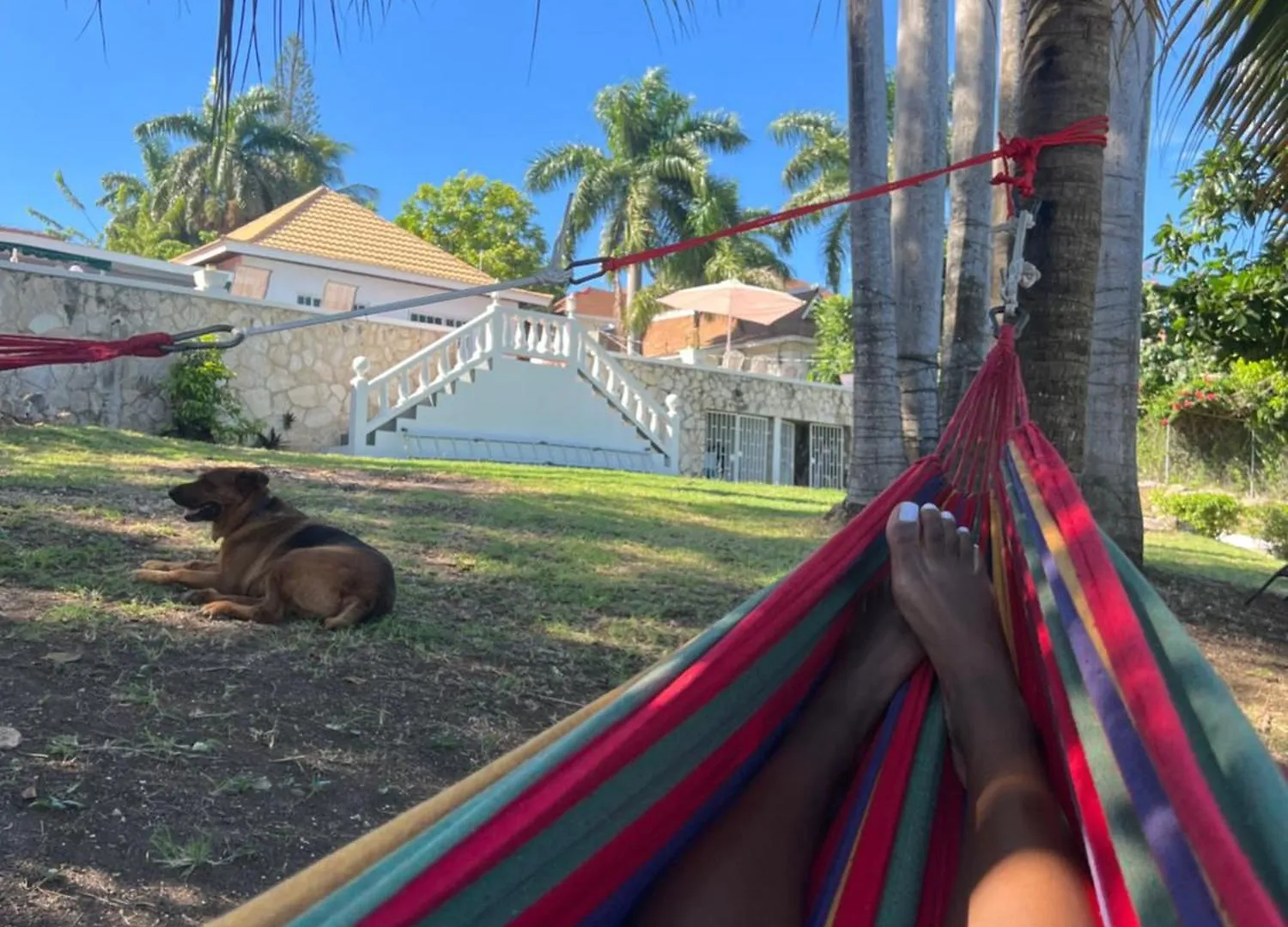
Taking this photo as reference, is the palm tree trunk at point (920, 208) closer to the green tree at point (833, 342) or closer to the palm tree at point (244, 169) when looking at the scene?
the green tree at point (833, 342)

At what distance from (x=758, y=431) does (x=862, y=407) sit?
11.8 metres

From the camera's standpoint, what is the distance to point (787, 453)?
18703 millimetres

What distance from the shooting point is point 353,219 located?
20344mm

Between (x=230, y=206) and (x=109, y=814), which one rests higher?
(x=230, y=206)

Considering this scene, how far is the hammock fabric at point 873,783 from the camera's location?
2.62 ft

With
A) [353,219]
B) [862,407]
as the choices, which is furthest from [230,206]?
[862,407]

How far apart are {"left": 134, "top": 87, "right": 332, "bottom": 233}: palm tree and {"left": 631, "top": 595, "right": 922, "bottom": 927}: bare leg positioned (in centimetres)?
2698

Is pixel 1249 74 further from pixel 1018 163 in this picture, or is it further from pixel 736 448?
pixel 736 448

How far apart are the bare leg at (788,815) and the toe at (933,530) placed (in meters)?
0.18

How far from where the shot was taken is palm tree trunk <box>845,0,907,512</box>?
20.5 ft

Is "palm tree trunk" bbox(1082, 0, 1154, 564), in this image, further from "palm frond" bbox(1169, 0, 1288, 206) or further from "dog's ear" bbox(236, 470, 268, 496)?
"dog's ear" bbox(236, 470, 268, 496)

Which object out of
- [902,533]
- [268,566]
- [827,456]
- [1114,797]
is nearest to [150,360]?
[268,566]

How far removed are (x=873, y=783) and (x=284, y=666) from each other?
211 cm

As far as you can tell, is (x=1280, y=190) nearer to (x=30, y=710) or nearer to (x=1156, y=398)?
(x=30, y=710)
